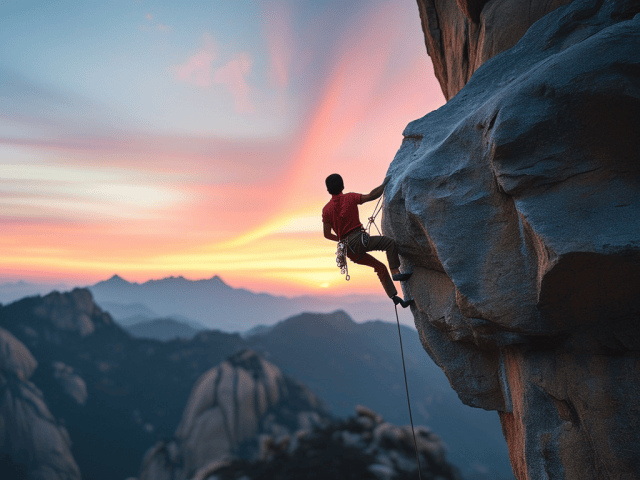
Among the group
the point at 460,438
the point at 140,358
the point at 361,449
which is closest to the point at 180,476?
the point at 361,449

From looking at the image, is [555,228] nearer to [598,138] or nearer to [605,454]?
[598,138]

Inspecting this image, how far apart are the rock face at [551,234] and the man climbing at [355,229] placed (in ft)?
1.60

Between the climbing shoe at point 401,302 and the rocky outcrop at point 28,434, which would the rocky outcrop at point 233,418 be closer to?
the rocky outcrop at point 28,434

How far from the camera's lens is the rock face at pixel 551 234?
4.67 metres

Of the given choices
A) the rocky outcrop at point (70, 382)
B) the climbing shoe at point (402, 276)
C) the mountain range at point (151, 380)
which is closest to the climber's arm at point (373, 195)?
the climbing shoe at point (402, 276)

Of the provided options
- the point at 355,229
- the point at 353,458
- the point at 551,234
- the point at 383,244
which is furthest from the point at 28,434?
the point at 551,234

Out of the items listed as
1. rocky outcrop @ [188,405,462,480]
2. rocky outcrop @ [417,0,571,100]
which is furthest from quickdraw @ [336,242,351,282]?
rocky outcrop @ [188,405,462,480]

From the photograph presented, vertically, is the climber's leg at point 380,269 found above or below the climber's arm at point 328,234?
below

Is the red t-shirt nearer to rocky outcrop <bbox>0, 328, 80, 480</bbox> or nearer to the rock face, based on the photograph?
the rock face

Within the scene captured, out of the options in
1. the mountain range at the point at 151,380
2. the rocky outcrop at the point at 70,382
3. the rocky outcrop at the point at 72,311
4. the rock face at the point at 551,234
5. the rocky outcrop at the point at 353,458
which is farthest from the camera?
the rocky outcrop at the point at 72,311

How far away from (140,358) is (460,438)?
77.9m

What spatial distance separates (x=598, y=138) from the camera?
4.79m

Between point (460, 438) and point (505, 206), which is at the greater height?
point (505, 206)

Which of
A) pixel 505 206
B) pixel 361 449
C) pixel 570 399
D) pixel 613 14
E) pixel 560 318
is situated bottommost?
pixel 361 449
